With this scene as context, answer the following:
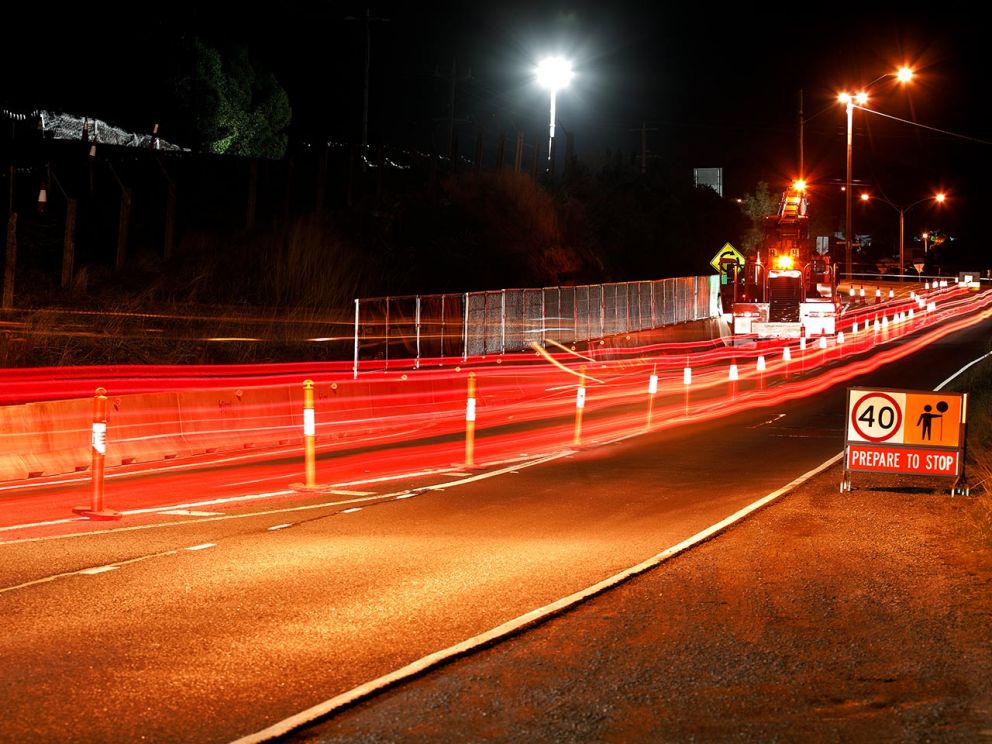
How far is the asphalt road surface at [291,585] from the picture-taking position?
673 centimetres

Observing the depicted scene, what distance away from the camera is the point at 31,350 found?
24.6m

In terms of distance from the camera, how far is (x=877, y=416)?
14.8m

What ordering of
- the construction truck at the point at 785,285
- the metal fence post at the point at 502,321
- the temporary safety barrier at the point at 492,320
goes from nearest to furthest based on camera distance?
the temporary safety barrier at the point at 492,320 → the metal fence post at the point at 502,321 → the construction truck at the point at 785,285

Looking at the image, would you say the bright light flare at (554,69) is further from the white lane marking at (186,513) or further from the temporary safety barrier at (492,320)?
the white lane marking at (186,513)

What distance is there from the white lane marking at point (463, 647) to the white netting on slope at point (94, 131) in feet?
129

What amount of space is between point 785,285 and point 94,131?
27.0m

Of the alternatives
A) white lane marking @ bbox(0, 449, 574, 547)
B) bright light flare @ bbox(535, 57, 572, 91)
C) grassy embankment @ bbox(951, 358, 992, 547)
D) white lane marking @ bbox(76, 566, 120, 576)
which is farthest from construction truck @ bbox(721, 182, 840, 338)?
white lane marking @ bbox(76, 566, 120, 576)

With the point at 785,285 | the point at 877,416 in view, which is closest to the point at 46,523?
the point at 877,416

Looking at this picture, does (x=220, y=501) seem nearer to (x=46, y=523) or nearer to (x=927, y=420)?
(x=46, y=523)

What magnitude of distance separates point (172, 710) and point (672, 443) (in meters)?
15.4

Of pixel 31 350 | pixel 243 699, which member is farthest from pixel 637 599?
pixel 31 350

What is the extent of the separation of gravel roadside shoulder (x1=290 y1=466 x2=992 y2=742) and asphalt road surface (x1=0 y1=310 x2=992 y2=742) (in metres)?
0.39

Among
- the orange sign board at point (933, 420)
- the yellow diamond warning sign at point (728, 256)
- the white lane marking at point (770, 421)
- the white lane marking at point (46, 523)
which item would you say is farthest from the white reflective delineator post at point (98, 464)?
the yellow diamond warning sign at point (728, 256)

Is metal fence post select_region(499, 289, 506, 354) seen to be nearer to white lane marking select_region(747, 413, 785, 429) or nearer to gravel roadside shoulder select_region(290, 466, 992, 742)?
white lane marking select_region(747, 413, 785, 429)
